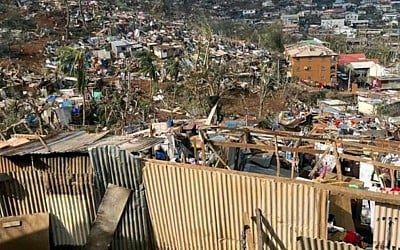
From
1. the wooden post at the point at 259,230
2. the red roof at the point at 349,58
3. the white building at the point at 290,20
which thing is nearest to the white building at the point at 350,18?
the white building at the point at 290,20

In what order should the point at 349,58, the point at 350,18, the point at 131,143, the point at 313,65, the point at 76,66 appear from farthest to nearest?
the point at 350,18 → the point at 349,58 → the point at 313,65 → the point at 76,66 → the point at 131,143

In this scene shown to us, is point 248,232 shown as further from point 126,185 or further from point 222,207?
point 126,185

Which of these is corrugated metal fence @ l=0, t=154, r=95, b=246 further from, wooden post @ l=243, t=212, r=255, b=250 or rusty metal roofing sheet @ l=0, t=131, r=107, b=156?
wooden post @ l=243, t=212, r=255, b=250

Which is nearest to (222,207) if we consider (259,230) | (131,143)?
(259,230)

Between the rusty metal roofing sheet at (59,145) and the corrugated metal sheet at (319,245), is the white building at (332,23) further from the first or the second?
the corrugated metal sheet at (319,245)

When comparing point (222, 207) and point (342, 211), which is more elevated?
point (222, 207)
